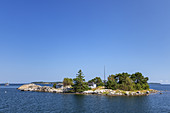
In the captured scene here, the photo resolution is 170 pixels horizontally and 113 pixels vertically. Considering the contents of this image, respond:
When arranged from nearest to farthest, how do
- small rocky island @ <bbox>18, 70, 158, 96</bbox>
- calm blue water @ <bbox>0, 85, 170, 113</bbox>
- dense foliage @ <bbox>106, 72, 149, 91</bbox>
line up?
calm blue water @ <bbox>0, 85, 170, 113</bbox>
small rocky island @ <bbox>18, 70, 158, 96</bbox>
dense foliage @ <bbox>106, 72, 149, 91</bbox>

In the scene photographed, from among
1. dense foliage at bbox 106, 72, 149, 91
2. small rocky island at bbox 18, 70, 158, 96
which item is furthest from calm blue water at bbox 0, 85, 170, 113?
dense foliage at bbox 106, 72, 149, 91

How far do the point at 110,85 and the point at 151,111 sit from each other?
2308 inches

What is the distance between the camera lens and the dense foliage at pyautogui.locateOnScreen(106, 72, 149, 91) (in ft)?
350

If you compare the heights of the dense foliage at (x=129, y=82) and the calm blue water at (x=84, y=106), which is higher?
the dense foliage at (x=129, y=82)

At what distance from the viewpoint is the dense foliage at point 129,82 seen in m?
107

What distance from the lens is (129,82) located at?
10738 centimetres

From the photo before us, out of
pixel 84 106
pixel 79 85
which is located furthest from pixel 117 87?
pixel 84 106

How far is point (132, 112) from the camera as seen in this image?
1785 inches

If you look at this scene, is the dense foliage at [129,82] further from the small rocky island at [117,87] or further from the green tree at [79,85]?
the green tree at [79,85]

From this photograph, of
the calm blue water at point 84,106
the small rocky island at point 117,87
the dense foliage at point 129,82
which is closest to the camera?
the calm blue water at point 84,106

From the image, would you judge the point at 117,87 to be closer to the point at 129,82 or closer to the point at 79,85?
the point at 129,82

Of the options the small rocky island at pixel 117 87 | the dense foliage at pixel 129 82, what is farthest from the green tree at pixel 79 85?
the dense foliage at pixel 129 82

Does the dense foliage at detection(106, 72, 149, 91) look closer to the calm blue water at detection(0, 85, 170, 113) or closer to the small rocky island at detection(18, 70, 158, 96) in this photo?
the small rocky island at detection(18, 70, 158, 96)

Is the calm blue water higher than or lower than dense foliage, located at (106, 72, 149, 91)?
lower
